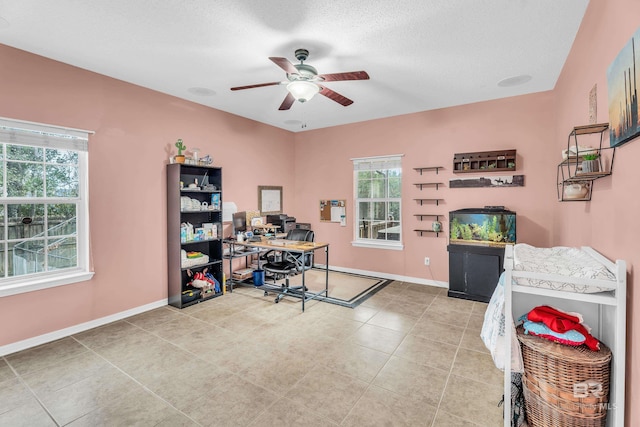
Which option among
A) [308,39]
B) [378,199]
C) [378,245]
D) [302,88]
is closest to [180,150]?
[302,88]

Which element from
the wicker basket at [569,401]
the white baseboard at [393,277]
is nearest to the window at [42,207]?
the white baseboard at [393,277]

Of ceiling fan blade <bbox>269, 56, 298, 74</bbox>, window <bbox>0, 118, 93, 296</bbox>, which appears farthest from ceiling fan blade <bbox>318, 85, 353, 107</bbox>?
window <bbox>0, 118, 93, 296</bbox>

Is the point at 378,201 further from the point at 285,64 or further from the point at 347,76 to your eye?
the point at 285,64

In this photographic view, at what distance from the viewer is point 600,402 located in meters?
1.46

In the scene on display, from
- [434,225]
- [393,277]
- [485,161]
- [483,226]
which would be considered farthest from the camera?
[393,277]

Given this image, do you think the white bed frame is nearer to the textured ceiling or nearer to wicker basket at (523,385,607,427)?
wicker basket at (523,385,607,427)

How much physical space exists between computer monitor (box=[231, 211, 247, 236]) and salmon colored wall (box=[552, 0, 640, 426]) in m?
4.14

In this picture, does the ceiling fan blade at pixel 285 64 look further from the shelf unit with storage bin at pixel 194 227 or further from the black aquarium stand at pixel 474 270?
the black aquarium stand at pixel 474 270

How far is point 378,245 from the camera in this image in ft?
17.1

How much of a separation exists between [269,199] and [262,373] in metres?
3.60

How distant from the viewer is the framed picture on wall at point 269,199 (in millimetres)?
5402

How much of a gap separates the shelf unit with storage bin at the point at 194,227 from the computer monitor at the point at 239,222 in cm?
29

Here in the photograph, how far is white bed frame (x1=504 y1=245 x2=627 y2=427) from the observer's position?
1398 millimetres

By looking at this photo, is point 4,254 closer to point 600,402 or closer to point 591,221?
point 600,402
